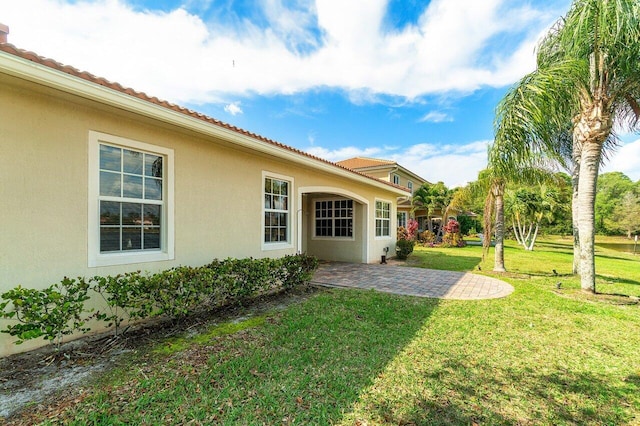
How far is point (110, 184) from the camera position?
189 inches

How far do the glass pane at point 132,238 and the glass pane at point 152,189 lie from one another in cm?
62

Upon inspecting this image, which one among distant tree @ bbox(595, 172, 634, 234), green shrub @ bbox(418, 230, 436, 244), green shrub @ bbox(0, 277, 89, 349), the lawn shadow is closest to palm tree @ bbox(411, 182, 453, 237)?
green shrub @ bbox(418, 230, 436, 244)

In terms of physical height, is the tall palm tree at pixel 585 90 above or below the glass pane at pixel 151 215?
above

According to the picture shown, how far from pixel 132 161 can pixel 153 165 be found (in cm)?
38

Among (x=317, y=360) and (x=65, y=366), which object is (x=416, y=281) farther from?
(x=65, y=366)

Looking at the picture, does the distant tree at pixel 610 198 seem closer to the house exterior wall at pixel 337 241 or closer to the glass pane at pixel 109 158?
the house exterior wall at pixel 337 241

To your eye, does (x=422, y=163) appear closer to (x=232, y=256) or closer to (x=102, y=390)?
(x=232, y=256)

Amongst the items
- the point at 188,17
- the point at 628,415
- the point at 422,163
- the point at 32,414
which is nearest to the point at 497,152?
the point at 628,415

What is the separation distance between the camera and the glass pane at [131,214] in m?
5.02

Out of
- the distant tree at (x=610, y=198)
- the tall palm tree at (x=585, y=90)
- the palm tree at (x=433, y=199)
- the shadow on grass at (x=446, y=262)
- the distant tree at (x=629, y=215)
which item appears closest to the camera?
the tall palm tree at (x=585, y=90)

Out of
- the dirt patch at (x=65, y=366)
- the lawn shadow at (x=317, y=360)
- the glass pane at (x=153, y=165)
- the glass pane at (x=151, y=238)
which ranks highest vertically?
the glass pane at (x=153, y=165)

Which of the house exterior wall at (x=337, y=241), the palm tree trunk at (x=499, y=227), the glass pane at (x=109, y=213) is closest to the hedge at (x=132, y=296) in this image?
the glass pane at (x=109, y=213)

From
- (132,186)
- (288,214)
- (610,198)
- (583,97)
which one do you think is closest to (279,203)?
(288,214)

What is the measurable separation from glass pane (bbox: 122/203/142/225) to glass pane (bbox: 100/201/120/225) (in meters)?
0.09
